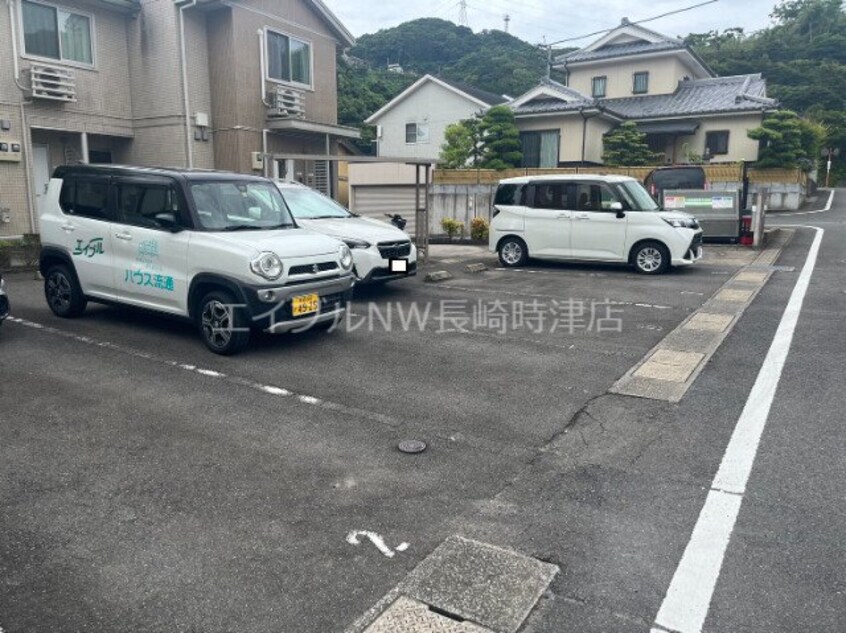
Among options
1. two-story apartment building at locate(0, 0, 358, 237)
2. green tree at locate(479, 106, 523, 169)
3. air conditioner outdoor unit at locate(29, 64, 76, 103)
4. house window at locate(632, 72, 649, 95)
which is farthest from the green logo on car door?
house window at locate(632, 72, 649, 95)

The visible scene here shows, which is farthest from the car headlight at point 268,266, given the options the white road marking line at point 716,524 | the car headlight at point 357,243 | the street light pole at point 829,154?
the street light pole at point 829,154

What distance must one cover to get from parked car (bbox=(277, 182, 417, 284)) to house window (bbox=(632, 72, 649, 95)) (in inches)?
1049

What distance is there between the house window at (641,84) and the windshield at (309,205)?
87.1ft

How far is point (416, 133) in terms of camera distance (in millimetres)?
34781

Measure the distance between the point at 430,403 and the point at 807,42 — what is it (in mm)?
52901

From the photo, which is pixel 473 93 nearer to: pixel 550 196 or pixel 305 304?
pixel 550 196

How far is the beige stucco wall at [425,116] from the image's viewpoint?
33188 mm

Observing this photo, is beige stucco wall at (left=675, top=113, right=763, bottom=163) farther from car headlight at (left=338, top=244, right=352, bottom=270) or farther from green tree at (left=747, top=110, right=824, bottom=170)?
car headlight at (left=338, top=244, right=352, bottom=270)

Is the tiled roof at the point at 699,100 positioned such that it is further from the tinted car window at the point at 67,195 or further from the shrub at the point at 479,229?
the tinted car window at the point at 67,195

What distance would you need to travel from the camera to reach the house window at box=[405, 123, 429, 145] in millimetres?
34438

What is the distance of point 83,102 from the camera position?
15023 mm

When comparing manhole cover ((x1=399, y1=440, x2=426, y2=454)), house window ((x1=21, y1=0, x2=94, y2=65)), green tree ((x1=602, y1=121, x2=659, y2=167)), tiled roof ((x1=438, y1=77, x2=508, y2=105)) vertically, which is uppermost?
tiled roof ((x1=438, y1=77, x2=508, y2=105))

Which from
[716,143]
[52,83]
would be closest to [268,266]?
[52,83]

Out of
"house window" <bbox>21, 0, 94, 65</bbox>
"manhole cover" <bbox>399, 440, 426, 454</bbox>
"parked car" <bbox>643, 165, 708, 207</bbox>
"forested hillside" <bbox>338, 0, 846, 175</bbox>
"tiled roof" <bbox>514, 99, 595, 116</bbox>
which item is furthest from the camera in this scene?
"forested hillside" <bbox>338, 0, 846, 175</bbox>
